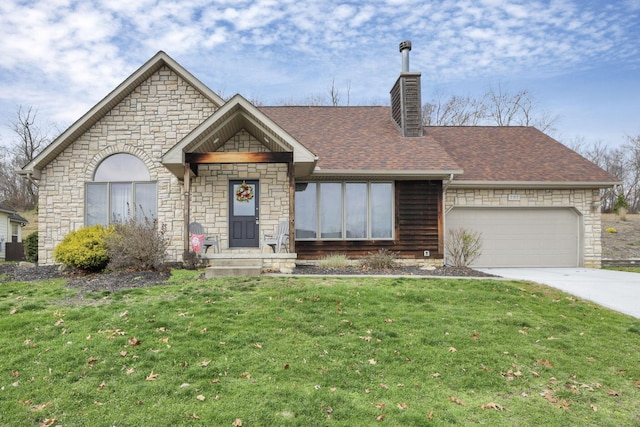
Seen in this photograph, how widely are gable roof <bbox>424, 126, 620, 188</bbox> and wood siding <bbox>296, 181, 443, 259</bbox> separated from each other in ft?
3.79

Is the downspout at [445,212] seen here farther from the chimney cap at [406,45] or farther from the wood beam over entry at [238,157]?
the chimney cap at [406,45]

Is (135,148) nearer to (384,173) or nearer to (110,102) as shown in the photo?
(110,102)

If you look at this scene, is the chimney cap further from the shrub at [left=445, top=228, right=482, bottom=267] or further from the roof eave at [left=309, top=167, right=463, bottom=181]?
the shrub at [left=445, top=228, right=482, bottom=267]

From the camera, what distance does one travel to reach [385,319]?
595cm

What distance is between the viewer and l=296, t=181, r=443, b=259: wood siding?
12078 millimetres

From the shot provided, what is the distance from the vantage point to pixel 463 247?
1164cm

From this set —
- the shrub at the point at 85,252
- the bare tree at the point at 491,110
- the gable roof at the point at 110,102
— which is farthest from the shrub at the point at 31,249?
the bare tree at the point at 491,110

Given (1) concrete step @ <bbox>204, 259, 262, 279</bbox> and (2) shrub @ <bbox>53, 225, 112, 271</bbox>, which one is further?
(2) shrub @ <bbox>53, 225, 112, 271</bbox>

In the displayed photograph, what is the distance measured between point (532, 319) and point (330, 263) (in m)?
5.55

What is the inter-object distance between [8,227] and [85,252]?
2097 centimetres

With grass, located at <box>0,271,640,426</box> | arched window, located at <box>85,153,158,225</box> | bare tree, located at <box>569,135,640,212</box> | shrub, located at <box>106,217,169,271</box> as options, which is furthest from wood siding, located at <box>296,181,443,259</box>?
bare tree, located at <box>569,135,640,212</box>

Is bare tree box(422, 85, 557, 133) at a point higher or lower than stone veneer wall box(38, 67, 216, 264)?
higher

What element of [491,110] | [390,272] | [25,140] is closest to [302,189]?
[390,272]

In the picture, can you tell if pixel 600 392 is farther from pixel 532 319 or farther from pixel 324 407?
pixel 324 407
